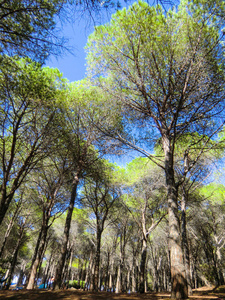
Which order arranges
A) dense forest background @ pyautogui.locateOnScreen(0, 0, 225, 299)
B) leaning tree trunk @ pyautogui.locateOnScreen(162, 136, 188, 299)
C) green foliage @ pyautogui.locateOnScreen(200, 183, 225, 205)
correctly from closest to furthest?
leaning tree trunk @ pyautogui.locateOnScreen(162, 136, 188, 299) < dense forest background @ pyautogui.locateOnScreen(0, 0, 225, 299) < green foliage @ pyautogui.locateOnScreen(200, 183, 225, 205)

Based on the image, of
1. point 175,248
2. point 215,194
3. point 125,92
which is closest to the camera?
point 175,248

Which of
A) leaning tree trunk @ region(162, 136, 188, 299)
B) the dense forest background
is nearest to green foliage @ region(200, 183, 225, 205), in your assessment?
the dense forest background

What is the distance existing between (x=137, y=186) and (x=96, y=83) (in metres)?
9.36

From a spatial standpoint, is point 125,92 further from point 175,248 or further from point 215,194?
point 215,194

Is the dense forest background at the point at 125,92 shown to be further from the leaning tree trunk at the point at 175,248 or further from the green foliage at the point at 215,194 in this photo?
the green foliage at the point at 215,194

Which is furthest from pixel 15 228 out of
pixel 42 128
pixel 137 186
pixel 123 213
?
pixel 42 128

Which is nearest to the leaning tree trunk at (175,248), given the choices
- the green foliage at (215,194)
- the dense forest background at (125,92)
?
the dense forest background at (125,92)

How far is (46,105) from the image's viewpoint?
8.02 m

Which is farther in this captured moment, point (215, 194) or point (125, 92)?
point (215, 194)

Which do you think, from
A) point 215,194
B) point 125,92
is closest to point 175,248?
point 125,92

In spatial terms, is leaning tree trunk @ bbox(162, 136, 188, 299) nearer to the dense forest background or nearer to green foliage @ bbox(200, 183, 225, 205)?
the dense forest background

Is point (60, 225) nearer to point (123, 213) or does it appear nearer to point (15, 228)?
point (15, 228)

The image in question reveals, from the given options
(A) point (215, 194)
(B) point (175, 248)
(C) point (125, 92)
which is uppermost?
(C) point (125, 92)

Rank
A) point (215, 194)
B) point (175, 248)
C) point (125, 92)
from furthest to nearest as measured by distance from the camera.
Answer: point (215, 194) < point (125, 92) < point (175, 248)
